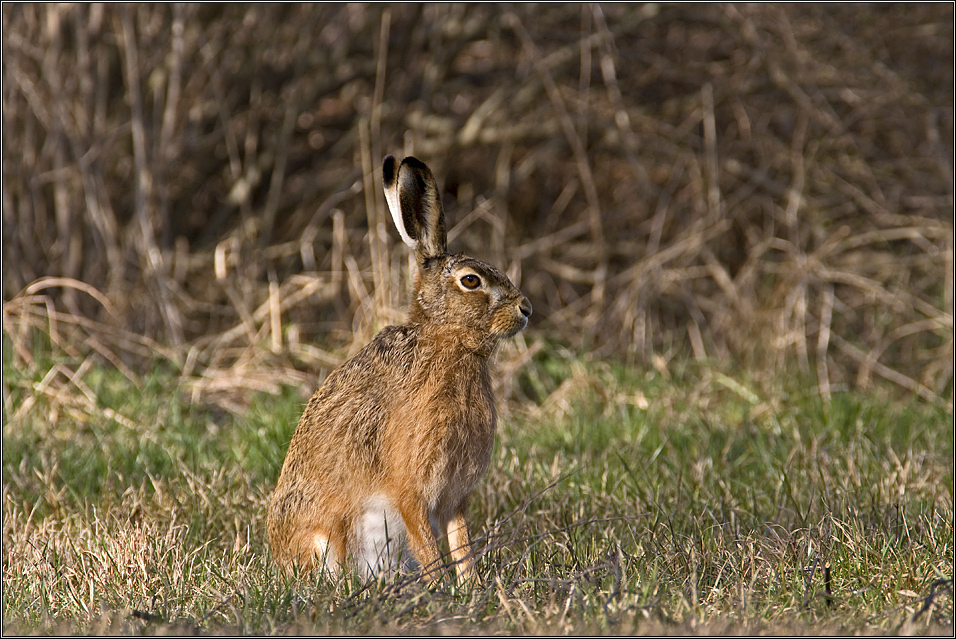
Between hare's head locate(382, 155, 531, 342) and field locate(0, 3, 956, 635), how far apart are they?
35.7 inches

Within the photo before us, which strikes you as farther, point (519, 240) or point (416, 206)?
point (519, 240)

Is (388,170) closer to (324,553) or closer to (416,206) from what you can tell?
(416,206)

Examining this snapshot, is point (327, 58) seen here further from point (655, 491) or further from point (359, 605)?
point (359, 605)

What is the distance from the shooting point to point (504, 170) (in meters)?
7.14

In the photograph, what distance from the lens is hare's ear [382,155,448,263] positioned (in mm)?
3248

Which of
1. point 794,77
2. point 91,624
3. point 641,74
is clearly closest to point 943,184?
point 794,77

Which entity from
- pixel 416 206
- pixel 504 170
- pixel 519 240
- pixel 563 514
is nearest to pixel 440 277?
pixel 416 206

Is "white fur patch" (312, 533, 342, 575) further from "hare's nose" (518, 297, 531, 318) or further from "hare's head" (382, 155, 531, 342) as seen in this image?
"hare's nose" (518, 297, 531, 318)

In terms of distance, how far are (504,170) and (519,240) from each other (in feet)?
2.21

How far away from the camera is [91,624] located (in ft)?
8.20

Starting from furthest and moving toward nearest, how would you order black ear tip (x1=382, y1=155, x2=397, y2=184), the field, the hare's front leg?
1. the field
2. black ear tip (x1=382, y1=155, x2=397, y2=184)
3. the hare's front leg

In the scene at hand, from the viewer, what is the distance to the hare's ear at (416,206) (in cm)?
325

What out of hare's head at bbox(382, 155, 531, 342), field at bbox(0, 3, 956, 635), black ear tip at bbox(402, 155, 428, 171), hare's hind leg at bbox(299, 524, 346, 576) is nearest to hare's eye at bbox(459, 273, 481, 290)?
hare's head at bbox(382, 155, 531, 342)

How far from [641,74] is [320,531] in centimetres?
497
